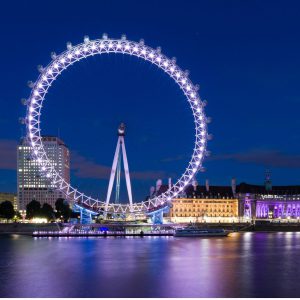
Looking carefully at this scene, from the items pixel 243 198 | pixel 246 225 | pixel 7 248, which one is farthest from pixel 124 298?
pixel 243 198

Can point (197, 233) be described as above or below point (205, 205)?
below

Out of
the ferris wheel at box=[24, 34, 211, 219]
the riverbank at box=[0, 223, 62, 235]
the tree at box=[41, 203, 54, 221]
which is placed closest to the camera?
the ferris wheel at box=[24, 34, 211, 219]

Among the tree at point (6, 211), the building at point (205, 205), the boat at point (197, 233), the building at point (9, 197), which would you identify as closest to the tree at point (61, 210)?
the tree at point (6, 211)

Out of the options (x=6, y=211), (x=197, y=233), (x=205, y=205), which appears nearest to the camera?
(x=197, y=233)

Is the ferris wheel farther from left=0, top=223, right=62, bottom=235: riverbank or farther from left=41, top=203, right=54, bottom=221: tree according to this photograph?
left=41, top=203, right=54, bottom=221: tree

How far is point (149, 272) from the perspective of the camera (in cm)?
2952

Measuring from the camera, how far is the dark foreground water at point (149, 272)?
933 inches

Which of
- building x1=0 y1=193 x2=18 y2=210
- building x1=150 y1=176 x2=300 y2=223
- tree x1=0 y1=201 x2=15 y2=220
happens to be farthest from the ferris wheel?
building x1=0 y1=193 x2=18 y2=210

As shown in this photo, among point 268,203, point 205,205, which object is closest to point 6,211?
point 205,205

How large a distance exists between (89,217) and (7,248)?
67.1 ft

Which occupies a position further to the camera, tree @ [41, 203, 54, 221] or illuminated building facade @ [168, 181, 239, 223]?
illuminated building facade @ [168, 181, 239, 223]

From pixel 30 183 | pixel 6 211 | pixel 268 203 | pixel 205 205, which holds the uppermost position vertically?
pixel 30 183

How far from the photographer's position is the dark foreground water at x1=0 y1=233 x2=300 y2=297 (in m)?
23.7

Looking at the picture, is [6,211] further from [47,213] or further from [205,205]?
[205,205]
